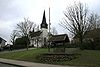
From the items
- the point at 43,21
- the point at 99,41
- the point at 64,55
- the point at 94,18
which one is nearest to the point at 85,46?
the point at 99,41

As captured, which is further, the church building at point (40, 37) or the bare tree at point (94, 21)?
the church building at point (40, 37)

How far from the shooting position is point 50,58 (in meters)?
31.2

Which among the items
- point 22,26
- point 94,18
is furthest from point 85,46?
point 22,26

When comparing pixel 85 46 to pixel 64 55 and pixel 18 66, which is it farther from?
pixel 18 66

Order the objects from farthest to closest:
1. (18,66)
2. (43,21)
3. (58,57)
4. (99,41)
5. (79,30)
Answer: (43,21), (79,30), (99,41), (58,57), (18,66)

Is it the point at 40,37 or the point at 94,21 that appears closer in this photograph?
the point at 94,21

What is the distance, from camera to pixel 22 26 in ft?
241

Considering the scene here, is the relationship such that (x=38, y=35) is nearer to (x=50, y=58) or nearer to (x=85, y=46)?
(x=85, y=46)

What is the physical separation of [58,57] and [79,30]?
13.2m

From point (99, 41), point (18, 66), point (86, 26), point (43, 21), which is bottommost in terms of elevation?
point (18, 66)

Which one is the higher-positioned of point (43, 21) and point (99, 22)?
point (43, 21)

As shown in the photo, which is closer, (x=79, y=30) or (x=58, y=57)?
(x=58, y=57)

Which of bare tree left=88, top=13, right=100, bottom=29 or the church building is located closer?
bare tree left=88, top=13, right=100, bottom=29

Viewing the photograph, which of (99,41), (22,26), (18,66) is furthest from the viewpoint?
(22,26)
